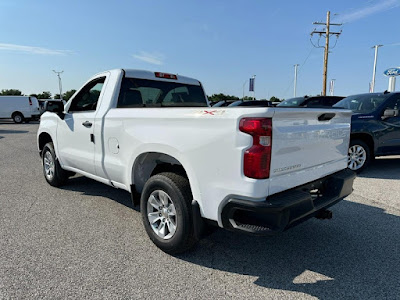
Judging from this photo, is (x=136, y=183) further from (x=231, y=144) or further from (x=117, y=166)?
(x=231, y=144)

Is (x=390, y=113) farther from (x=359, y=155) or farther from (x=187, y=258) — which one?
(x=187, y=258)

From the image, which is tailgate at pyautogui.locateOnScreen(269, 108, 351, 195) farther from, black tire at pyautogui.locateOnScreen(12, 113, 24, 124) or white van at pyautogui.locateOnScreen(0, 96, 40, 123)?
black tire at pyautogui.locateOnScreen(12, 113, 24, 124)

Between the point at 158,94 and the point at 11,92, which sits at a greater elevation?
the point at 11,92

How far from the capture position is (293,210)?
93.1 inches

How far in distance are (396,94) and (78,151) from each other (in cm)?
665

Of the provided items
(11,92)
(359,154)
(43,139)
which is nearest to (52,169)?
(43,139)

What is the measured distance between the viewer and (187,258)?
2924mm

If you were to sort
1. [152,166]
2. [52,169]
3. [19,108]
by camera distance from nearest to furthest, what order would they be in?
[152,166], [52,169], [19,108]

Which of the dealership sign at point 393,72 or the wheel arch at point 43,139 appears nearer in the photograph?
the wheel arch at point 43,139

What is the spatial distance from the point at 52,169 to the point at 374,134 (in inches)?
253

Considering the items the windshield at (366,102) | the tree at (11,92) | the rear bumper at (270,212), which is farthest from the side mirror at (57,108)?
the tree at (11,92)

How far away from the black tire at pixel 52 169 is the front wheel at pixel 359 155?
567 cm

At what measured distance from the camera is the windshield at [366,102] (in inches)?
253

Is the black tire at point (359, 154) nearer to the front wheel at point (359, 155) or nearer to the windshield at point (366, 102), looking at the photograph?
the front wheel at point (359, 155)
